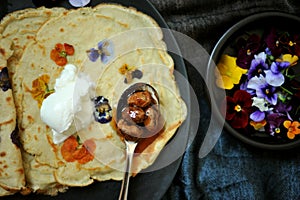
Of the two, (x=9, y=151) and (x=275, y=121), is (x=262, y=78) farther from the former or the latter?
(x=9, y=151)

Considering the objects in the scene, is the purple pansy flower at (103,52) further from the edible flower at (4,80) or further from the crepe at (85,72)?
the edible flower at (4,80)

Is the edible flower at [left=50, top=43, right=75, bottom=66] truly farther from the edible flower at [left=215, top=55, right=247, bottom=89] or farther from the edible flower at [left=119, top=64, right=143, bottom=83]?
the edible flower at [left=215, top=55, right=247, bottom=89]

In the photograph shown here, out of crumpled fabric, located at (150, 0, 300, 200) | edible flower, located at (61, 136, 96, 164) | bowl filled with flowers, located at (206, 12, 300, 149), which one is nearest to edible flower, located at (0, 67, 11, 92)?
edible flower, located at (61, 136, 96, 164)

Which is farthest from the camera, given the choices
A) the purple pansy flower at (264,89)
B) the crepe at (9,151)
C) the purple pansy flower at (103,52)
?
the purple pansy flower at (264,89)

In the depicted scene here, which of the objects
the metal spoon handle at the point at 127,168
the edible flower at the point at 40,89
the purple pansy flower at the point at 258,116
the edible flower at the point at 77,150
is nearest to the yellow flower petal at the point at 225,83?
the purple pansy flower at the point at 258,116

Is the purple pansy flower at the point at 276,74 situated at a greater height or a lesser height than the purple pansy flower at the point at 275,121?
→ greater

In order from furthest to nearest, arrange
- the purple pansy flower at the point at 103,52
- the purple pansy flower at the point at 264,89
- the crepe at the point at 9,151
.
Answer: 1. the purple pansy flower at the point at 264,89
2. the purple pansy flower at the point at 103,52
3. the crepe at the point at 9,151
